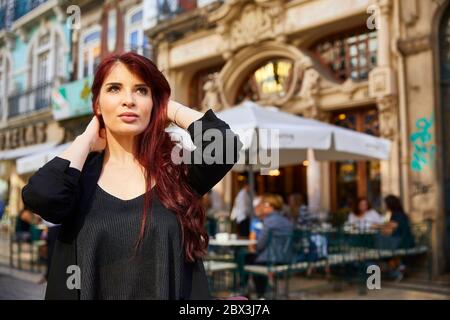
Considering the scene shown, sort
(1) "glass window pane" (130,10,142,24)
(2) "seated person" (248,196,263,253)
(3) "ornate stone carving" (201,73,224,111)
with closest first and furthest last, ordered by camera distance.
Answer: (2) "seated person" (248,196,263,253) → (3) "ornate stone carving" (201,73,224,111) → (1) "glass window pane" (130,10,142,24)

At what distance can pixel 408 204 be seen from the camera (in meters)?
8.52

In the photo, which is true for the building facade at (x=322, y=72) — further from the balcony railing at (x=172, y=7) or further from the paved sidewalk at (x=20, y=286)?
the paved sidewalk at (x=20, y=286)

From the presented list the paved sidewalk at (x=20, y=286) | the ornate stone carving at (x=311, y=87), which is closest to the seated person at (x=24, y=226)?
the paved sidewalk at (x=20, y=286)

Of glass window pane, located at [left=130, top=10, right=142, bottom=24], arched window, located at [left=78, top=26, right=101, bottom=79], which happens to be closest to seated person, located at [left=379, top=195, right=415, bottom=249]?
glass window pane, located at [left=130, top=10, right=142, bottom=24]

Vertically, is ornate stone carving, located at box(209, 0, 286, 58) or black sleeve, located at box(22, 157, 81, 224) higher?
ornate stone carving, located at box(209, 0, 286, 58)

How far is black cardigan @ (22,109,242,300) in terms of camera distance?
4.17 feet

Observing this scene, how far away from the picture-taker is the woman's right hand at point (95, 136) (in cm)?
145

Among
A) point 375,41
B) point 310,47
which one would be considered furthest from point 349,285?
point 310,47

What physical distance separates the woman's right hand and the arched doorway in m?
7.96

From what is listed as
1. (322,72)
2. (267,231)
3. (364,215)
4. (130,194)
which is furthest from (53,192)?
(322,72)

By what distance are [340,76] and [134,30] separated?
8.21 meters

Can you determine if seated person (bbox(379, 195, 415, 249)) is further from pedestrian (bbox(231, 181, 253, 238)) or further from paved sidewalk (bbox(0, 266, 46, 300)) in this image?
paved sidewalk (bbox(0, 266, 46, 300))

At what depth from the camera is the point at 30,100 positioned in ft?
69.2

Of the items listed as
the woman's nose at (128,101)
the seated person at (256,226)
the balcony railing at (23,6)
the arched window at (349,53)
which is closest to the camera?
the woman's nose at (128,101)
